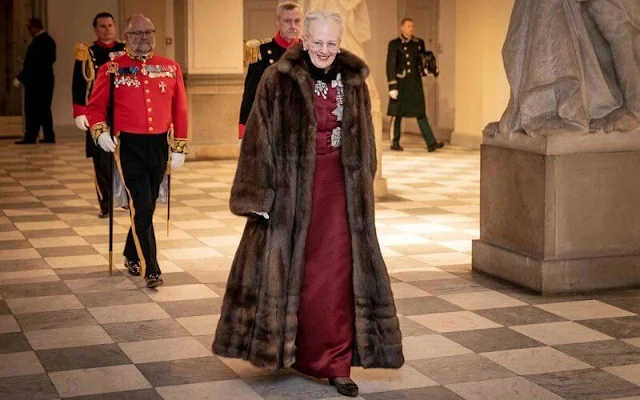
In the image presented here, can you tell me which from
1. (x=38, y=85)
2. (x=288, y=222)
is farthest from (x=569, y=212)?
(x=38, y=85)

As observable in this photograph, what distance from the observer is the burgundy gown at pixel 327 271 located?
598 cm

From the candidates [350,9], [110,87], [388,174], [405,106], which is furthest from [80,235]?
[405,106]

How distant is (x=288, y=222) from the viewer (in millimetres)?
5980

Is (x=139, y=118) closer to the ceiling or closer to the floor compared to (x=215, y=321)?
closer to the ceiling

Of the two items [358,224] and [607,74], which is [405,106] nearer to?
[607,74]

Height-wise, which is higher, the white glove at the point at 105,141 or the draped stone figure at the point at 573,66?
the draped stone figure at the point at 573,66

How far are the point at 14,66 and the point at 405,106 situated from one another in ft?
22.6

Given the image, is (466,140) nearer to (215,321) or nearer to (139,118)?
(139,118)

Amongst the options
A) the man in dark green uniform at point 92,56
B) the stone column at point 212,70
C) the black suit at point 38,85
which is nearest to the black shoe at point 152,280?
the man in dark green uniform at point 92,56

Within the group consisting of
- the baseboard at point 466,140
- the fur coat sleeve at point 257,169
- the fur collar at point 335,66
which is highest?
the fur collar at point 335,66

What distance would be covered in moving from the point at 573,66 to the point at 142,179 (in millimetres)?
2943

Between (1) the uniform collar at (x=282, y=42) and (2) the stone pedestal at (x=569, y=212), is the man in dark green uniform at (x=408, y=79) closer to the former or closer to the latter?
(1) the uniform collar at (x=282, y=42)

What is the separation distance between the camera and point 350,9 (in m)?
12.4

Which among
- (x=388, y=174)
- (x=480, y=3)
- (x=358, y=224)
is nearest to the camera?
(x=358, y=224)
